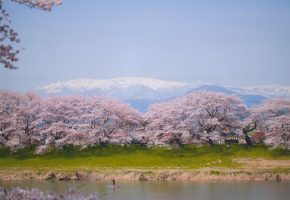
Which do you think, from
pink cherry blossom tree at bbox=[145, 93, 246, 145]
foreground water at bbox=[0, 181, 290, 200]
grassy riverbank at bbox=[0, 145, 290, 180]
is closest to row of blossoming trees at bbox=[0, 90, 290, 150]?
pink cherry blossom tree at bbox=[145, 93, 246, 145]

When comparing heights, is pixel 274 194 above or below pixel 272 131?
below

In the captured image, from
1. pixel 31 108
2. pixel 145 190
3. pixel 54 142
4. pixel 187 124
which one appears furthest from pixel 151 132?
pixel 145 190

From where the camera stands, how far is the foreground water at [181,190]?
29328 mm

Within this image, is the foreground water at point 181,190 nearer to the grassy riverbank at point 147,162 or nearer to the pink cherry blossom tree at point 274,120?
the grassy riverbank at point 147,162

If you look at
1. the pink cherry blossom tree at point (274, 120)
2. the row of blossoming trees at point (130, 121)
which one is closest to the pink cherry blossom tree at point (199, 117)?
the row of blossoming trees at point (130, 121)

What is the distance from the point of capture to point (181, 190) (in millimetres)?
32469

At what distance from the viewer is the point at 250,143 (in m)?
53.6

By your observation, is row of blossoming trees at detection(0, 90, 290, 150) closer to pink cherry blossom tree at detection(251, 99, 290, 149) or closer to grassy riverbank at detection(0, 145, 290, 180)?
pink cherry blossom tree at detection(251, 99, 290, 149)

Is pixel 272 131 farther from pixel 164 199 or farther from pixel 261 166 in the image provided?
pixel 164 199

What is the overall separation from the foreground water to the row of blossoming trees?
643 inches

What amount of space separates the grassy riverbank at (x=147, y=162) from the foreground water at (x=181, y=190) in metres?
2.49

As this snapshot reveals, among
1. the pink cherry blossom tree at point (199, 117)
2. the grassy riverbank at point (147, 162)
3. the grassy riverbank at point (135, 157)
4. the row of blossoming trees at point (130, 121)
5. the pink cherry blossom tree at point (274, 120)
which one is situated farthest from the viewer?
the pink cherry blossom tree at point (199, 117)

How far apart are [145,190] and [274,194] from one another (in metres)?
8.44

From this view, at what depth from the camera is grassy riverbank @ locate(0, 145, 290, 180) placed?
3912 cm
